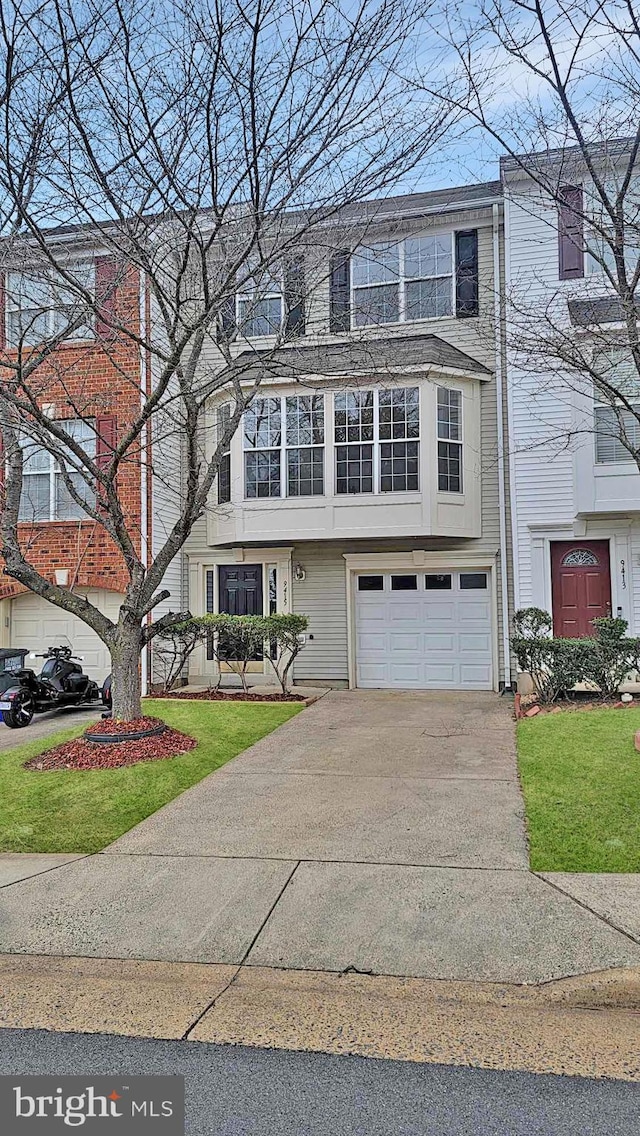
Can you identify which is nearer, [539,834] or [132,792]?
[539,834]

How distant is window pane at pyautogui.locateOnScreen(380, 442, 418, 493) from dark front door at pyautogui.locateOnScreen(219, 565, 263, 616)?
3.10 m

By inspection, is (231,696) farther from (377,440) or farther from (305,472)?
(377,440)

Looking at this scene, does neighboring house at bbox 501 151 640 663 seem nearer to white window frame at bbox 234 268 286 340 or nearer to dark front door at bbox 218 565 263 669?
white window frame at bbox 234 268 286 340

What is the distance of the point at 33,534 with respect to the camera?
45.2ft

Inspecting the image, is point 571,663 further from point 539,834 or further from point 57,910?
point 57,910

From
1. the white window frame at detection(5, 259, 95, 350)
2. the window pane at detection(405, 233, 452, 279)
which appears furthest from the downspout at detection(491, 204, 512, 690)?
the white window frame at detection(5, 259, 95, 350)

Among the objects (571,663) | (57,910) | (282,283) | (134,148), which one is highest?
(134,148)

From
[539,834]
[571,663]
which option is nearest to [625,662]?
[571,663]

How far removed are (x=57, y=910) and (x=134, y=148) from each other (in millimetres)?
6546

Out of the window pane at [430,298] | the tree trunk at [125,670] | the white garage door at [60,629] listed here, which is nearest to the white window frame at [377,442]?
the window pane at [430,298]

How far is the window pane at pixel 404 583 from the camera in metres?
14.0

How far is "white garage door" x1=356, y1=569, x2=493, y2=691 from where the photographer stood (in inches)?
538

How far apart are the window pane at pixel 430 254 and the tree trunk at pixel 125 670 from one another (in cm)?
874

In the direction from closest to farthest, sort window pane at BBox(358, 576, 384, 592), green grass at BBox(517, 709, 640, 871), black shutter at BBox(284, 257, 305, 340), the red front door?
green grass at BBox(517, 709, 640, 871) < black shutter at BBox(284, 257, 305, 340) < the red front door < window pane at BBox(358, 576, 384, 592)
